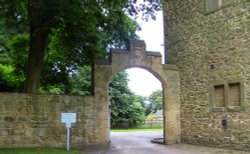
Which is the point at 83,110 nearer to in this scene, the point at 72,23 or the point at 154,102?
the point at 72,23

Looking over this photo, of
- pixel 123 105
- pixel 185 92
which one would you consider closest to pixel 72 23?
pixel 185 92

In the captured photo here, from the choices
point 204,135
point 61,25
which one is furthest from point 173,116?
point 61,25

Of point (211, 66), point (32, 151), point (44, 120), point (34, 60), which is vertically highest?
point (34, 60)

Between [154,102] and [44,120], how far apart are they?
58.5 meters

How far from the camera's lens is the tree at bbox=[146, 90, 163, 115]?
227 feet

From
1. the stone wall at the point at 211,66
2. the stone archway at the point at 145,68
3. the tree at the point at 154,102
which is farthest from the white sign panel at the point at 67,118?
the tree at the point at 154,102

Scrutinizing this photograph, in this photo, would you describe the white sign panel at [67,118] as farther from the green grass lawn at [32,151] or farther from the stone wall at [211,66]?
the stone wall at [211,66]

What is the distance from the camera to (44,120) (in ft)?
47.1

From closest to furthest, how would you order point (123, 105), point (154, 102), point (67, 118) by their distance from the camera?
1. point (67, 118)
2. point (123, 105)
3. point (154, 102)

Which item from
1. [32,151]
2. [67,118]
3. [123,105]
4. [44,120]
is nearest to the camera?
[32,151]

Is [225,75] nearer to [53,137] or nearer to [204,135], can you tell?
[204,135]

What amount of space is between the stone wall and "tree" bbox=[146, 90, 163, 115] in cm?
5106

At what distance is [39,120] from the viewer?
1426 centimetres

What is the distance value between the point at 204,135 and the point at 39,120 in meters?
7.13
